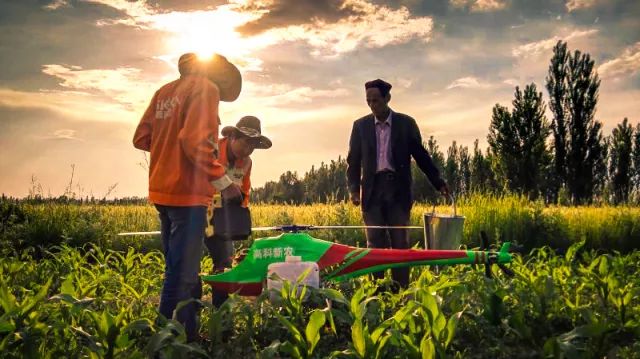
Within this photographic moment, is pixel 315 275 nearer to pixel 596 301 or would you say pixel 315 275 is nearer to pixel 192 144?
pixel 192 144

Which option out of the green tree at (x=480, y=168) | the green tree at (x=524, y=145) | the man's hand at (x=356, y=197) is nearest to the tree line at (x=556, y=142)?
the green tree at (x=524, y=145)

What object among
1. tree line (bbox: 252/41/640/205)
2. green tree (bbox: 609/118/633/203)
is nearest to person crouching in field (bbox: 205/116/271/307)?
tree line (bbox: 252/41/640/205)

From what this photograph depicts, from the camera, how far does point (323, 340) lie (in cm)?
340

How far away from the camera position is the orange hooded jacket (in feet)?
10.0

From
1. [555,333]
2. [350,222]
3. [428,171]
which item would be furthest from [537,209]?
[555,333]

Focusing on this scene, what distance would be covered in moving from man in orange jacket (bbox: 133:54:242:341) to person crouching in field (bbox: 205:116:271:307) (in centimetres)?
79

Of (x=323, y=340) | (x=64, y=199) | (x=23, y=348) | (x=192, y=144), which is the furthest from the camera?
(x=64, y=199)

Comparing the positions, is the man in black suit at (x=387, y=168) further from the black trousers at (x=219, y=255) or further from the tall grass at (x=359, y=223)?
the tall grass at (x=359, y=223)

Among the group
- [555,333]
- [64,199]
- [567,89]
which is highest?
→ [567,89]

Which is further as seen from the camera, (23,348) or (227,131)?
(227,131)

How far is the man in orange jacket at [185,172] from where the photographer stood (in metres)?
3.08

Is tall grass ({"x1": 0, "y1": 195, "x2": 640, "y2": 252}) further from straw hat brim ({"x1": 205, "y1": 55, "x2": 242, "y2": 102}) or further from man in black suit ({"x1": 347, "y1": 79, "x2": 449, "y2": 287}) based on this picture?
straw hat brim ({"x1": 205, "y1": 55, "x2": 242, "y2": 102})

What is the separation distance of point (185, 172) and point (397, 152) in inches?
89.4

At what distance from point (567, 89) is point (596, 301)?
27.6 metres
